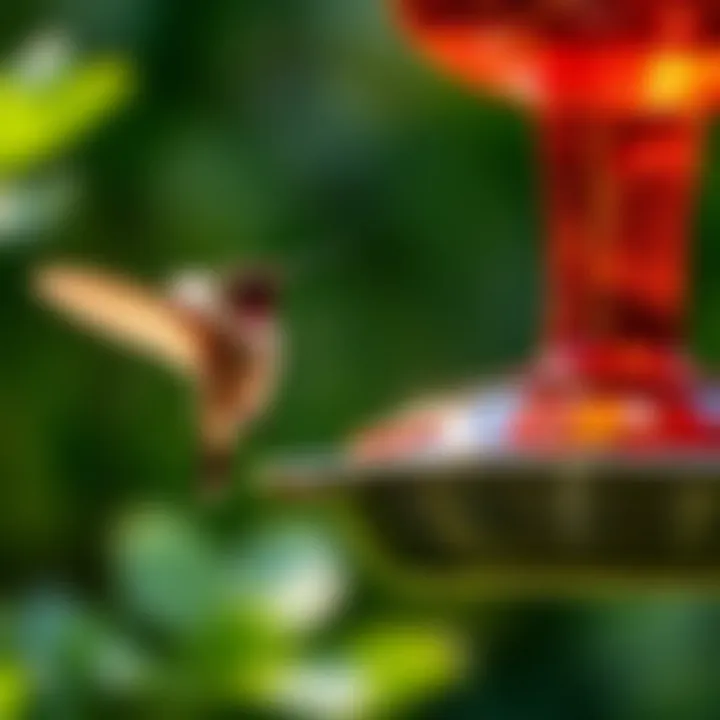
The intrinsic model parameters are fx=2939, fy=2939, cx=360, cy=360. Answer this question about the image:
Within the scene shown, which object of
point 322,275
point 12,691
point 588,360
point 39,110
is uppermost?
point 322,275

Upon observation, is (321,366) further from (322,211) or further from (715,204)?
(715,204)

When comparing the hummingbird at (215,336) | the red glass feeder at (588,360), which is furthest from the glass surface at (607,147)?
the hummingbird at (215,336)

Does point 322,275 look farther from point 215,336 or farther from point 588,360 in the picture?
point 588,360

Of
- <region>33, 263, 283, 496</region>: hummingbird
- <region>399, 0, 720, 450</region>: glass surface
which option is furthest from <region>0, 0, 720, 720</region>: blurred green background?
<region>399, 0, 720, 450</region>: glass surface

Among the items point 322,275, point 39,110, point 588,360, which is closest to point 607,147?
point 588,360

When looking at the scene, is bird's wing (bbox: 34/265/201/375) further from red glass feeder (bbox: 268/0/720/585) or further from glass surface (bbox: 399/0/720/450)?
glass surface (bbox: 399/0/720/450)

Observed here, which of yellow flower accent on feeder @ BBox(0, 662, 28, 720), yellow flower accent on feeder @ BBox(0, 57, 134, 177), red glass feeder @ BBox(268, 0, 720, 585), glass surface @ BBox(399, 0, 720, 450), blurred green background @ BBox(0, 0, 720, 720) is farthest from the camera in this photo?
blurred green background @ BBox(0, 0, 720, 720)
